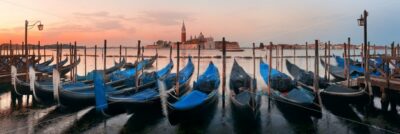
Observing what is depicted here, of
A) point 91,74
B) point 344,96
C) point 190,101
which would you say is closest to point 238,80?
point 344,96

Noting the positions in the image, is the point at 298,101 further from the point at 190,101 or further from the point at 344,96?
the point at 190,101

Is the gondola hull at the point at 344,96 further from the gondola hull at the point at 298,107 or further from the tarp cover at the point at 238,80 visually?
the tarp cover at the point at 238,80

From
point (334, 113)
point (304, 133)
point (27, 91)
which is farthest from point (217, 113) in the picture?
point (27, 91)

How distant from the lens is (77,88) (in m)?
13.6

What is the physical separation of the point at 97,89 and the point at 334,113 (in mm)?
9390

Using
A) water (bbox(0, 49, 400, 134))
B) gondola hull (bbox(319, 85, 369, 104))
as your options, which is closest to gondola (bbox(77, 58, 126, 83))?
water (bbox(0, 49, 400, 134))

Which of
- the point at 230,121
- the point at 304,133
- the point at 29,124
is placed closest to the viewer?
the point at 304,133

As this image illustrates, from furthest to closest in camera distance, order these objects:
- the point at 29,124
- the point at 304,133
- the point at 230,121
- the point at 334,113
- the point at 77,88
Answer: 1. the point at 77,88
2. the point at 334,113
3. the point at 230,121
4. the point at 29,124
5. the point at 304,133

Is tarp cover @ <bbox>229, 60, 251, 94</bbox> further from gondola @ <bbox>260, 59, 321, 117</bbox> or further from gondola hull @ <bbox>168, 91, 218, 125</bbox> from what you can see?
gondola hull @ <bbox>168, 91, 218, 125</bbox>

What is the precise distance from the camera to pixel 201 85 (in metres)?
14.8

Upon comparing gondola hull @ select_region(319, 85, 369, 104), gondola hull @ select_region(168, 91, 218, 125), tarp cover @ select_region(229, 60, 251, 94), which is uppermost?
tarp cover @ select_region(229, 60, 251, 94)

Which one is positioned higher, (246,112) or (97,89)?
(97,89)

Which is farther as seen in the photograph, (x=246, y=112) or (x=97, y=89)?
(x=246, y=112)

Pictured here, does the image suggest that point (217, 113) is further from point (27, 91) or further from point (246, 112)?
point (27, 91)
